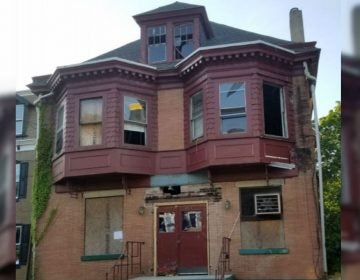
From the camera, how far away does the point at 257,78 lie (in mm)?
8469

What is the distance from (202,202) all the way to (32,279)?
3849 mm

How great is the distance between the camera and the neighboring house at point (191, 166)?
8.09m

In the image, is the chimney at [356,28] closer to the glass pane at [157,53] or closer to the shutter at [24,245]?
the glass pane at [157,53]

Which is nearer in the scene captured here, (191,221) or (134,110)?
(191,221)

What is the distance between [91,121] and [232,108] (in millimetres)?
2904

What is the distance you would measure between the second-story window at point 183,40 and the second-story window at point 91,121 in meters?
2.12

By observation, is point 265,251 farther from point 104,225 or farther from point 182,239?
point 104,225

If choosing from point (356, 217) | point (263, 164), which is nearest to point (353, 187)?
point (356, 217)

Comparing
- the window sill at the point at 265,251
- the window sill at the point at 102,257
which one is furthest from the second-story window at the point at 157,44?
the window sill at the point at 265,251

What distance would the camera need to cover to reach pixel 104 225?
8.78 metres

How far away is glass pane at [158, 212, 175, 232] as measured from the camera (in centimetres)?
863

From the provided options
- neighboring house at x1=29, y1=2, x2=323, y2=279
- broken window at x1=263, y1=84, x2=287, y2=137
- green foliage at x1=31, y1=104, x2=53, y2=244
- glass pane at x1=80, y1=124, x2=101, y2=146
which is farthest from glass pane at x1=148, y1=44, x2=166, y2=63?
green foliage at x1=31, y1=104, x2=53, y2=244

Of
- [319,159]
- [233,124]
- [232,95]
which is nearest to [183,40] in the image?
[232,95]

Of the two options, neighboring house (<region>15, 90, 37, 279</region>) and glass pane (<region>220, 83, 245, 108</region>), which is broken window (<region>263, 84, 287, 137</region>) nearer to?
glass pane (<region>220, 83, 245, 108</region>)
